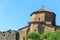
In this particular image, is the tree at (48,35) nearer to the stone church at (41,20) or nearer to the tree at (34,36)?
the tree at (34,36)

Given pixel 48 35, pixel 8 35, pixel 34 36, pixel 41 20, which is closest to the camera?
pixel 48 35

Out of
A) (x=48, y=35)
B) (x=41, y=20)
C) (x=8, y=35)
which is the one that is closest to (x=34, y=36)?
(x=48, y=35)

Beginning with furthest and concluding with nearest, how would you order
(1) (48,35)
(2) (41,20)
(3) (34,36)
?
(2) (41,20) < (3) (34,36) < (1) (48,35)

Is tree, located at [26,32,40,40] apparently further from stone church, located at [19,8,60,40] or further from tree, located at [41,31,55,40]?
stone church, located at [19,8,60,40]

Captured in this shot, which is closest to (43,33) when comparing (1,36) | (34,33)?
(34,33)

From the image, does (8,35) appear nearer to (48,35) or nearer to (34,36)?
(34,36)

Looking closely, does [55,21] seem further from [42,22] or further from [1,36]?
[1,36]

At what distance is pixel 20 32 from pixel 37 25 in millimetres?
2776

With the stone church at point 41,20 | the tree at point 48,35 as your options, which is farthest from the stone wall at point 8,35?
the tree at point 48,35

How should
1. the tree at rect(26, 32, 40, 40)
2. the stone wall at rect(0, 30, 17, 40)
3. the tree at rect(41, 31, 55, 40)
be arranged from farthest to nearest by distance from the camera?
1. the stone wall at rect(0, 30, 17, 40)
2. the tree at rect(26, 32, 40, 40)
3. the tree at rect(41, 31, 55, 40)

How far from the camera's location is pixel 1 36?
72125 mm

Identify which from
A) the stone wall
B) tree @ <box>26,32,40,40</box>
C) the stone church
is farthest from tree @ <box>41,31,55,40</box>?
the stone wall

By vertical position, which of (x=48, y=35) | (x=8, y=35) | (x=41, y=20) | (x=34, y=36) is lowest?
(x=8, y=35)

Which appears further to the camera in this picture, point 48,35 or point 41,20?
point 41,20
